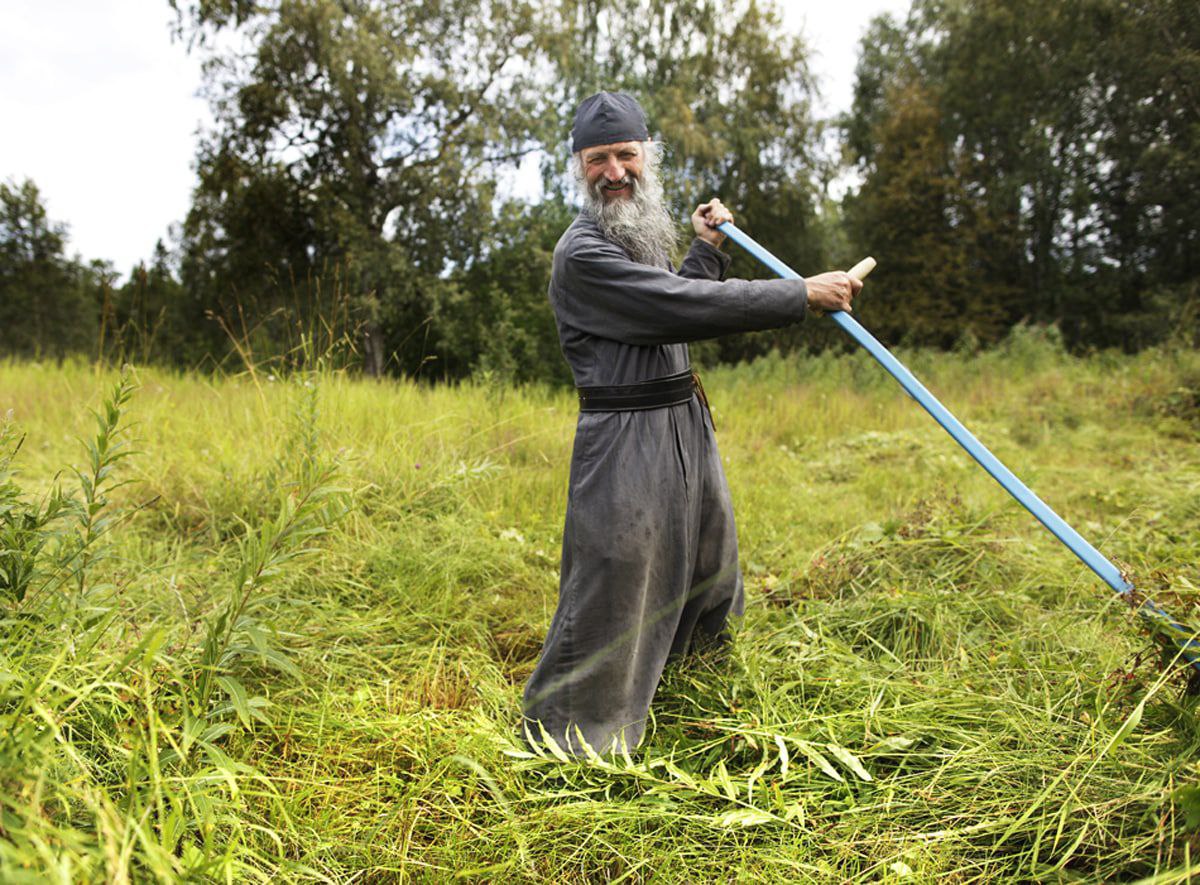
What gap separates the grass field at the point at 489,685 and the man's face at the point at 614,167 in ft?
3.31

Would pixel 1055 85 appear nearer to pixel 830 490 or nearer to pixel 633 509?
pixel 830 490

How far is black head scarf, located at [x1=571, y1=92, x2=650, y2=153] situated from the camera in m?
2.07

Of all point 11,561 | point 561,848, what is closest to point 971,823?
point 561,848

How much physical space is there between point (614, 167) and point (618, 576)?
45.4 inches

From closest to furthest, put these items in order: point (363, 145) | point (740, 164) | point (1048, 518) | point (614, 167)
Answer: point (1048, 518) → point (614, 167) → point (363, 145) → point (740, 164)

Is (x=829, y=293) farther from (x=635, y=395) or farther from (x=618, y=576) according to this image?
(x=618, y=576)

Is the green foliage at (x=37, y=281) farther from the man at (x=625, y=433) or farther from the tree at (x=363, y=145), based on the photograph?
the man at (x=625, y=433)

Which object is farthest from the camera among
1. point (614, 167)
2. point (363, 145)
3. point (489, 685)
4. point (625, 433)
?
point (363, 145)

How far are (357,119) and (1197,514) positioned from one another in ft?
44.5

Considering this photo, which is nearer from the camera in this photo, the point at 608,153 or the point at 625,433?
the point at 625,433

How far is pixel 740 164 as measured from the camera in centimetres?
1734

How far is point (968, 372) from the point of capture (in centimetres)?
981

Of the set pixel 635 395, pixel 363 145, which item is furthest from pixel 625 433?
pixel 363 145

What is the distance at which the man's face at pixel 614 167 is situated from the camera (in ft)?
6.86
